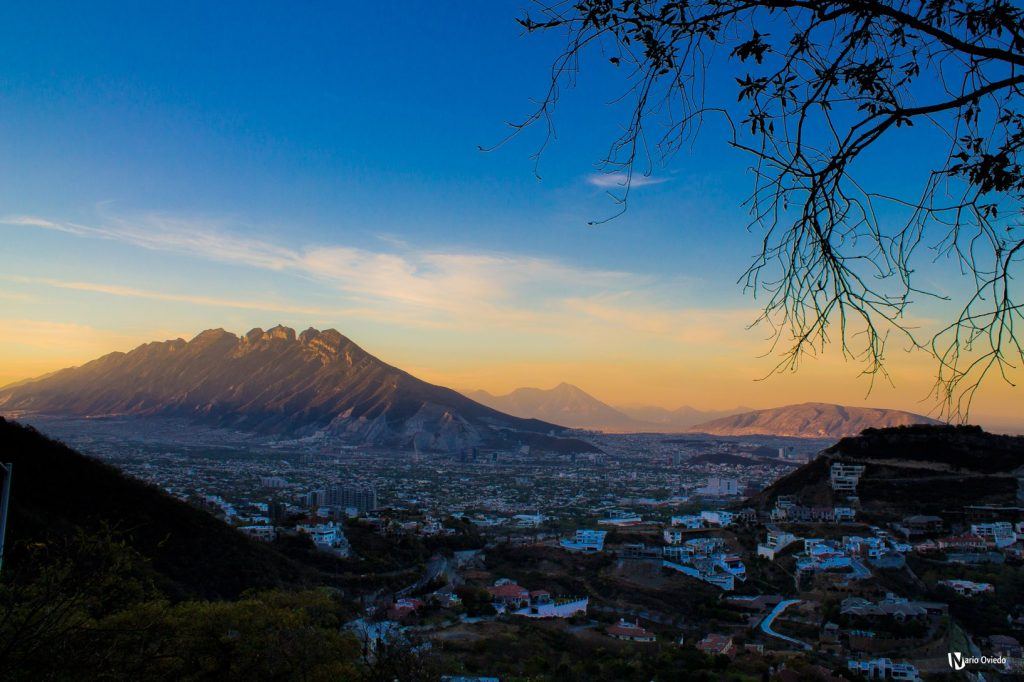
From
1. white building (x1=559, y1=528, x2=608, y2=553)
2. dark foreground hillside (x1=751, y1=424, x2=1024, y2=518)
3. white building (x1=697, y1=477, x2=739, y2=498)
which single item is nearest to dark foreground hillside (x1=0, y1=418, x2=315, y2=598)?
white building (x1=559, y1=528, x2=608, y2=553)

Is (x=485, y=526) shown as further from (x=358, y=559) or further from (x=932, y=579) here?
(x=932, y=579)

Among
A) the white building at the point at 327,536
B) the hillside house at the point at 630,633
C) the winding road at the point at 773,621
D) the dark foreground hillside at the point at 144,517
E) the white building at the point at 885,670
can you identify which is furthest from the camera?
the white building at the point at 327,536

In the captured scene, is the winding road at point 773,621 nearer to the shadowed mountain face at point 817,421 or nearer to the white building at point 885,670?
the white building at point 885,670

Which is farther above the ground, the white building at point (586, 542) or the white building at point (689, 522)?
the white building at point (689, 522)

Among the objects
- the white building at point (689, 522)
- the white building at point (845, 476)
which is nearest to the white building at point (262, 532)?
the white building at point (689, 522)

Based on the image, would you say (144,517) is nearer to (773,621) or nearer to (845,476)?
(773,621)

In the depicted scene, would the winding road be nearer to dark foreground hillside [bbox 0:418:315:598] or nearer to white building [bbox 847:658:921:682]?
white building [bbox 847:658:921:682]

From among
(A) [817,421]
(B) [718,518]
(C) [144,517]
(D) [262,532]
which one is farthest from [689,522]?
(A) [817,421]
